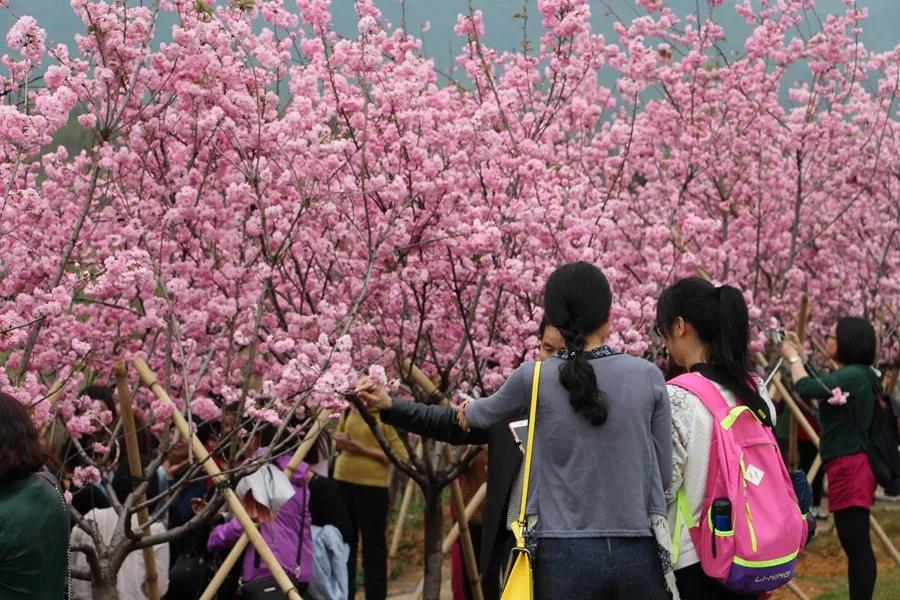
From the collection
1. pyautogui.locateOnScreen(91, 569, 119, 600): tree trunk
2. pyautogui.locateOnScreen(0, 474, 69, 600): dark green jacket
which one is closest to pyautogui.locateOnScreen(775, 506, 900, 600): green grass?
pyautogui.locateOnScreen(91, 569, 119, 600): tree trunk

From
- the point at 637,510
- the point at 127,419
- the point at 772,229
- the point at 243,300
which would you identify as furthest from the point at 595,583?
the point at 772,229

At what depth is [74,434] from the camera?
17.9ft

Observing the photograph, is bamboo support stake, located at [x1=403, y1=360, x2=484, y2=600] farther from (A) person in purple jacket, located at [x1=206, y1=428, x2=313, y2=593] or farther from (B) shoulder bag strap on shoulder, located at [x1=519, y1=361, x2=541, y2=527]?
(B) shoulder bag strap on shoulder, located at [x1=519, y1=361, x2=541, y2=527]

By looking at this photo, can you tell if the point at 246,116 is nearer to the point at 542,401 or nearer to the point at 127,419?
the point at 127,419

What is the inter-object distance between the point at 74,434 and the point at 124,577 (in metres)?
0.92

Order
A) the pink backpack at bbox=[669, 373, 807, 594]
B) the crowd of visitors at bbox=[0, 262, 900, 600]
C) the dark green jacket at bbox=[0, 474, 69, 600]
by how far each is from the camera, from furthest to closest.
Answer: the pink backpack at bbox=[669, 373, 807, 594], the crowd of visitors at bbox=[0, 262, 900, 600], the dark green jacket at bbox=[0, 474, 69, 600]

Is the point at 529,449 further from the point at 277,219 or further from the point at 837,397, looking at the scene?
→ the point at 837,397

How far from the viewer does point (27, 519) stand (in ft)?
10.9

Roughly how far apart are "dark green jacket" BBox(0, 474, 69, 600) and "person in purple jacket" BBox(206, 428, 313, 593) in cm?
233

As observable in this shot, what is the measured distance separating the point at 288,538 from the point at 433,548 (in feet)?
3.72

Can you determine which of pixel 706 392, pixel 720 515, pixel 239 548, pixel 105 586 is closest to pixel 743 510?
pixel 720 515

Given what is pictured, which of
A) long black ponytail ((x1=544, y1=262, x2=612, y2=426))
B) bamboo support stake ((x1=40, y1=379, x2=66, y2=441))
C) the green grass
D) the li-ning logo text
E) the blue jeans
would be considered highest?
long black ponytail ((x1=544, y1=262, x2=612, y2=426))

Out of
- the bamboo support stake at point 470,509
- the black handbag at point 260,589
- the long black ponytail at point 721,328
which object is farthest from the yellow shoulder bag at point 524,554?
the bamboo support stake at point 470,509

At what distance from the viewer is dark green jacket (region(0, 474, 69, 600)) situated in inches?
129
